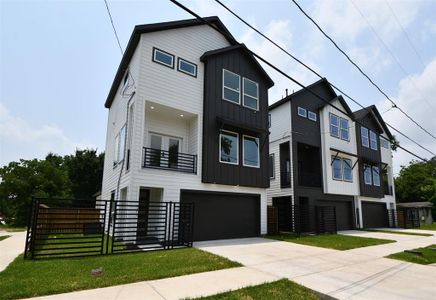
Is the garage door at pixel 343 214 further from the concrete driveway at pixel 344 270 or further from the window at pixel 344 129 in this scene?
the concrete driveway at pixel 344 270

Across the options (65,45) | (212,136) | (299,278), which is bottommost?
(299,278)

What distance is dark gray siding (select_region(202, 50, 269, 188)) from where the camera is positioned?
12.1 metres

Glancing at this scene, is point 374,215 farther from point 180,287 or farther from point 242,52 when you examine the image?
point 180,287

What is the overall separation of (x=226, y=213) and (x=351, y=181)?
38.9 feet

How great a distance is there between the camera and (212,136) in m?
12.2

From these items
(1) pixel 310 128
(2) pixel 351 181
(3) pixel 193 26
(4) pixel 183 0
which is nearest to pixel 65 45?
(4) pixel 183 0

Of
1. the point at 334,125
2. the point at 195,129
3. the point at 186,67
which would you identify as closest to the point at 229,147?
the point at 195,129

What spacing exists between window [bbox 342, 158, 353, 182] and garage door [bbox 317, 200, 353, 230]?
1793mm

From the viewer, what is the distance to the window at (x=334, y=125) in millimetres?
18903

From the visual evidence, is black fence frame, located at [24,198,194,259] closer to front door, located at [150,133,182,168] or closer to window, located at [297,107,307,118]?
front door, located at [150,133,182,168]

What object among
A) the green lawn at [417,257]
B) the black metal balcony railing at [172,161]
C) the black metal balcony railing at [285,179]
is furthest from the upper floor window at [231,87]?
the green lawn at [417,257]

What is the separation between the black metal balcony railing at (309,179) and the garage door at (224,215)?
485 cm

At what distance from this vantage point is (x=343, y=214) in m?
19.0

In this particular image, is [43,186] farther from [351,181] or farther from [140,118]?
[351,181]
